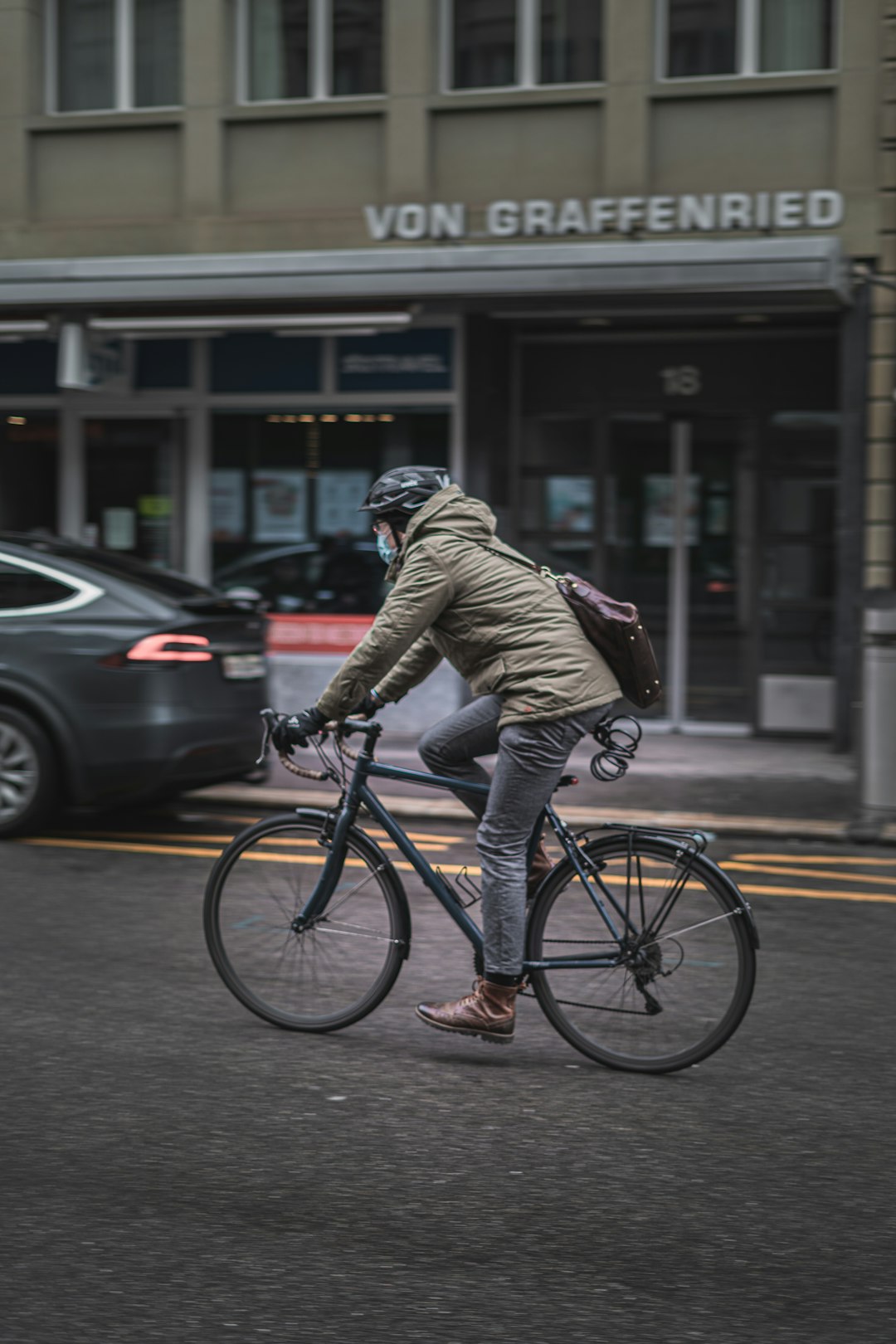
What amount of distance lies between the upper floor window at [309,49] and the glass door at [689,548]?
358 cm

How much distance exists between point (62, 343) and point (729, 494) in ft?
17.5

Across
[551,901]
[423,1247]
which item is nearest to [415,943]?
[551,901]

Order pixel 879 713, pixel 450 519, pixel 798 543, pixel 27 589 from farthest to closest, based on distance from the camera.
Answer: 1. pixel 798 543
2. pixel 879 713
3. pixel 27 589
4. pixel 450 519

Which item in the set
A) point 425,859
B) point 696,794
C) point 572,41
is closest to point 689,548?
point 696,794

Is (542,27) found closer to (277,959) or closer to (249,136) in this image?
(249,136)

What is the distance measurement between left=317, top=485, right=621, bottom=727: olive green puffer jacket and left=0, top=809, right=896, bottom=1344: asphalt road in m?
1.09

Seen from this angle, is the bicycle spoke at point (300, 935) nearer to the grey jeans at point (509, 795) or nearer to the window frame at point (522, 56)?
the grey jeans at point (509, 795)

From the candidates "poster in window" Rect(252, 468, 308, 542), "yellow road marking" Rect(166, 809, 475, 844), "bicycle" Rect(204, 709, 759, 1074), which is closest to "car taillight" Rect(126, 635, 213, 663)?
"yellow road marking" Rect(166, 809, 475, 844)

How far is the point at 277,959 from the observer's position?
5.53 meters

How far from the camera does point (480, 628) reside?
5.06 meters

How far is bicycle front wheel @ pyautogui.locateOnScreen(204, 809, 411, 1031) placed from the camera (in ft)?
17.5

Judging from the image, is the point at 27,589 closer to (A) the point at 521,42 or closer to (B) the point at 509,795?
(B) the point at 509,795

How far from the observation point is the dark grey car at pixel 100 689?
350 inches

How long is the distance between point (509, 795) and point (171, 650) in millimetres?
4226
